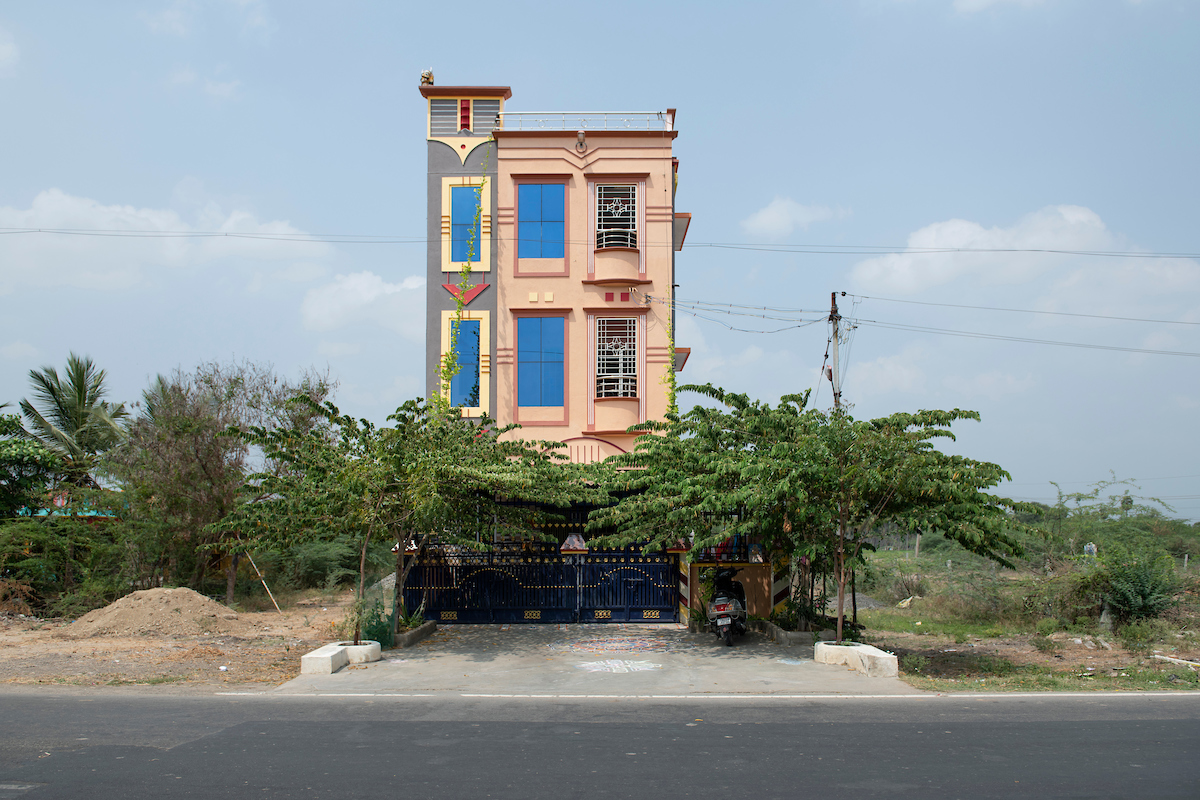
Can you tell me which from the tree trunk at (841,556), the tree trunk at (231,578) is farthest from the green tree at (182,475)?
the tree trunk at (841,556)

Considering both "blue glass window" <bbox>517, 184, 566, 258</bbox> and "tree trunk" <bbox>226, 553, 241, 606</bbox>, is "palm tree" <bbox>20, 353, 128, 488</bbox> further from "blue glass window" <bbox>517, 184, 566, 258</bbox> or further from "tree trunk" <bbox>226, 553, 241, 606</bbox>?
"blue glass window" <bbox>517, 184, 566, 258</bbox>

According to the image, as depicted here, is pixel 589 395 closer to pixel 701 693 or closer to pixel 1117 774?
pixel 701 693

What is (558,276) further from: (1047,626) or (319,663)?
(1047,626)

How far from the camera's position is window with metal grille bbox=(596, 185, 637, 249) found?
864 inches

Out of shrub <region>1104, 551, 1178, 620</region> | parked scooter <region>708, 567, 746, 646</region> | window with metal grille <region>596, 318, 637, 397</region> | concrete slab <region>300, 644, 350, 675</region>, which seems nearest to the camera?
concrete slab <region>300, 644, 350, 675</region>

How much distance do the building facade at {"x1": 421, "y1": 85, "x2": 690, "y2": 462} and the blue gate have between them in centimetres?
455

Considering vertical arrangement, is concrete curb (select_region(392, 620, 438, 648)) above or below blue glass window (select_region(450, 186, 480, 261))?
below

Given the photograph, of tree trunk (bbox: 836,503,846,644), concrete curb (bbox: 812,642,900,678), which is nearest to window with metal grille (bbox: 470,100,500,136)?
tree trunk (bbox: 836,503,846,644)

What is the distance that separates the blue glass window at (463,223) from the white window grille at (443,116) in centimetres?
187

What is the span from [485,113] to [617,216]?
4.73m

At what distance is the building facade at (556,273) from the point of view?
21594 millimetres

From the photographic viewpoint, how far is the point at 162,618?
17.6 metres

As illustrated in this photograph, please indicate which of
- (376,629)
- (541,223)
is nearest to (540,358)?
(541,223)

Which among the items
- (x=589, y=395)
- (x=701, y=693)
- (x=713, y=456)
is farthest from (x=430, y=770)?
(x=589, y=395)
